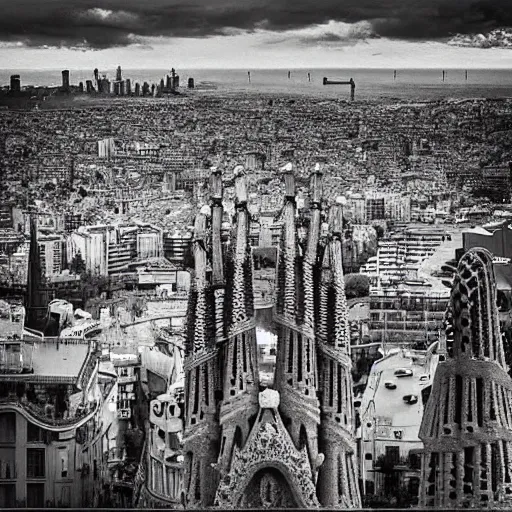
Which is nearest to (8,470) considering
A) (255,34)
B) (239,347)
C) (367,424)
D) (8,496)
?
(8,496)

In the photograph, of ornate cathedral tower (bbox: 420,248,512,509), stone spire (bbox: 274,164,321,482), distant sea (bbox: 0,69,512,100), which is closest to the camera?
ornate cathedral tower (bbox: 420,248,512,509)

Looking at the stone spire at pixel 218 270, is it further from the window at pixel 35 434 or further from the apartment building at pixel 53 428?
the window at pixel 35 434

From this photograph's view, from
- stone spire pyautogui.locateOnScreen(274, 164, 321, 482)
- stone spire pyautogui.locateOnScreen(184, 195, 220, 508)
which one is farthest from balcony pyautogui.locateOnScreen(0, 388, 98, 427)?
stone spire pyautogui.locateOnScreen(274, 164, 321, 482)

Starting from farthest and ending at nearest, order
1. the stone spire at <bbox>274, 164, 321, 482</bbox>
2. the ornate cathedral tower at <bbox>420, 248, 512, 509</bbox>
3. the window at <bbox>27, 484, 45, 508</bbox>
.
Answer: the window at <bbox>27, 484, 45, 508</bbox> → the stone spire at <bbox>274, 164, 321, 482</bbox> → the ornate cathedral tower at <bbox>420, 248, 512, 509</bbox>

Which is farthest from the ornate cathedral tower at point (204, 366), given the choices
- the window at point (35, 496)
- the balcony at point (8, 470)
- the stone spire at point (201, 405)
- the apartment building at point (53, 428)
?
the balcony at point (8, 470)

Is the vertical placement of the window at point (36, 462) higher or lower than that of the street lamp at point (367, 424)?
lower

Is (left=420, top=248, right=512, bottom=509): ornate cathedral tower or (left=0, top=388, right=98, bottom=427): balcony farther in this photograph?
(left=0, top=388, right=98, bottom=427): balcony

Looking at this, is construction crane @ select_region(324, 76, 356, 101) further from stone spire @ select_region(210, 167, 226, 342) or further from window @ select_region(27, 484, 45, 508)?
window @ select_region(27, 484, 45, 508)

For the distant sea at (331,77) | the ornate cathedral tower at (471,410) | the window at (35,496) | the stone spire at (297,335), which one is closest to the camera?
the ornate cathedral tower at (471,410)

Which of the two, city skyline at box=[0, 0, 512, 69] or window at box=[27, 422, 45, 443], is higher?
city skyline at box=[0, 0, 512, 69]
